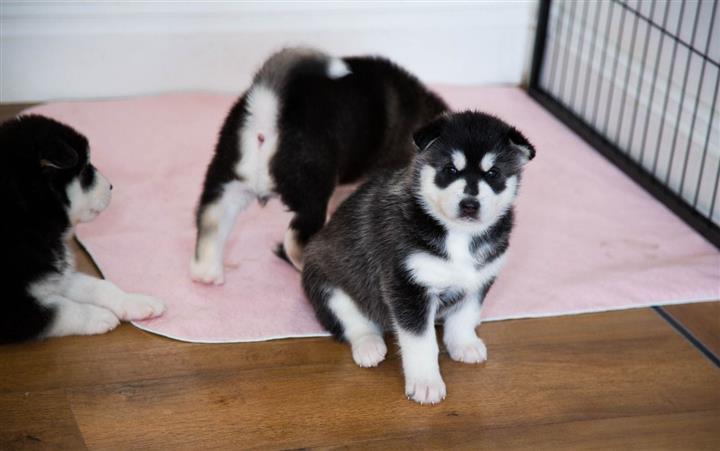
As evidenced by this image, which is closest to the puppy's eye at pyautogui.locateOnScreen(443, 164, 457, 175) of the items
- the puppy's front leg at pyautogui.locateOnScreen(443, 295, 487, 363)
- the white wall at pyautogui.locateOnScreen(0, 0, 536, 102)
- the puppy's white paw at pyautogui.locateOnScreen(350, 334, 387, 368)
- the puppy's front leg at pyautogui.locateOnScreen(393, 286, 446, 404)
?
the puppy's front leg at pyautogui.locateOnScreen(393, 286, 446, 404)

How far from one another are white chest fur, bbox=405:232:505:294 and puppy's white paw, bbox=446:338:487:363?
216mm

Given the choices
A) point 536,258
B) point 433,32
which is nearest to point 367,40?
point 433,32

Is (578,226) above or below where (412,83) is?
below

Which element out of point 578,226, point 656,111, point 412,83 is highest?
point 412,83

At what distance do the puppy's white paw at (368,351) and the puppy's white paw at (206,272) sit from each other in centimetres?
48

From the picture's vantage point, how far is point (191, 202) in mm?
3062

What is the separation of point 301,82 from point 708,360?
1.21 m

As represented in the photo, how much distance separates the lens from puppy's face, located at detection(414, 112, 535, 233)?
6.57 ft

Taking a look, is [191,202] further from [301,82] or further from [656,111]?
[656,111]

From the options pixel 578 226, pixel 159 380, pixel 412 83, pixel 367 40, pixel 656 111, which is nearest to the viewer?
pixel 159 380

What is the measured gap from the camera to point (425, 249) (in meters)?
2.10

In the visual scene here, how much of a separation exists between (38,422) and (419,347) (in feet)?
2.65

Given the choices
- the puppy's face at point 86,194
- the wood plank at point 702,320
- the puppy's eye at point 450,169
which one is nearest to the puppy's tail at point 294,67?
the puppy's face at point 86,194

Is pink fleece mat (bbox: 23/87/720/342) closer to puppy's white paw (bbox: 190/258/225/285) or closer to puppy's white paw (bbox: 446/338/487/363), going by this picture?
puppy's white paw (bbox: 190/258/225/285)
